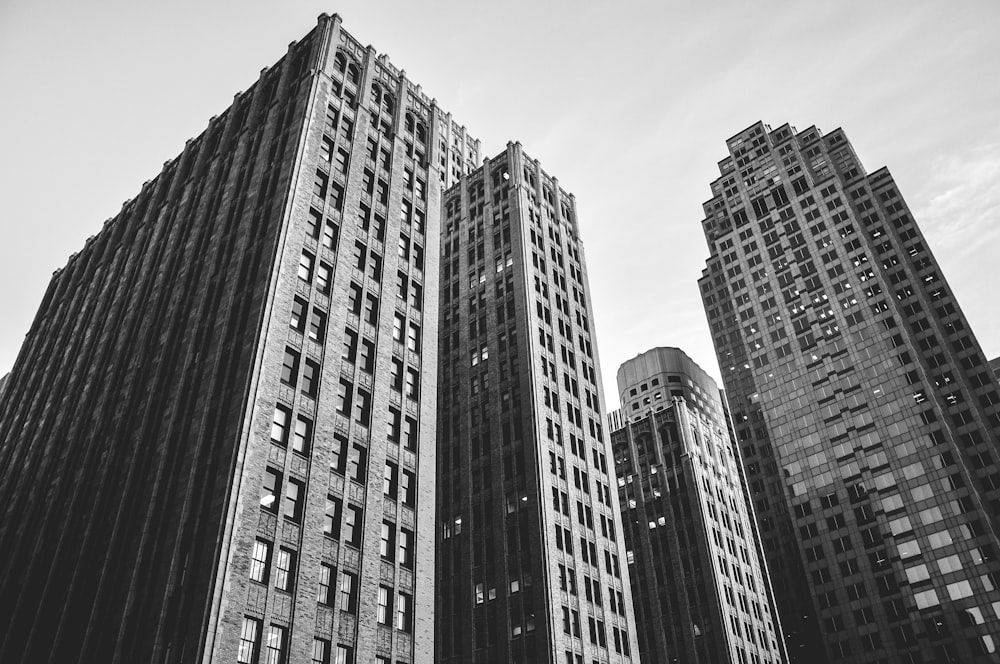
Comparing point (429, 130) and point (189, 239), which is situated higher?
point (429, 130)

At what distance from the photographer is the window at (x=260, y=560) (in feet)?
146

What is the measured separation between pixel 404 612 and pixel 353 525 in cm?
683

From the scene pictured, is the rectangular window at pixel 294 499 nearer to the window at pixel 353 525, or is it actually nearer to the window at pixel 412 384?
the window at pixel 353 525

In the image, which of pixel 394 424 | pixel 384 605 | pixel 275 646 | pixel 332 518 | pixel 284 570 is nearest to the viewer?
pixel 275 646

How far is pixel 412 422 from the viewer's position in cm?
6156

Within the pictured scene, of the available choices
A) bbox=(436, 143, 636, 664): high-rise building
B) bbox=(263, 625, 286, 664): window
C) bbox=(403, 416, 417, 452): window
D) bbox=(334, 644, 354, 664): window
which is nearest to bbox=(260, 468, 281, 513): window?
bbox=(263, 625, 286, 664): window

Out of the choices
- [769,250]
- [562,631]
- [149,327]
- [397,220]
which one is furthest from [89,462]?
[769,250]

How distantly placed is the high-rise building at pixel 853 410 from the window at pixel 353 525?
95080 mm

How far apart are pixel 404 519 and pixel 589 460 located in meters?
38.8

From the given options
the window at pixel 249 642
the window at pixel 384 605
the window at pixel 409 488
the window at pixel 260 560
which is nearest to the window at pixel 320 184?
the window at pixel 409 488

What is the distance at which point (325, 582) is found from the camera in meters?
48.0

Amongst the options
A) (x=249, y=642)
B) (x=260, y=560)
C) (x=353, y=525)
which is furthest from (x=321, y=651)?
(x=353, y=525)

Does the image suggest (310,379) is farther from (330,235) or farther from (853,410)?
(853,410)

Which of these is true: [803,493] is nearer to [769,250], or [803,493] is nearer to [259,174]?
[769,250]
